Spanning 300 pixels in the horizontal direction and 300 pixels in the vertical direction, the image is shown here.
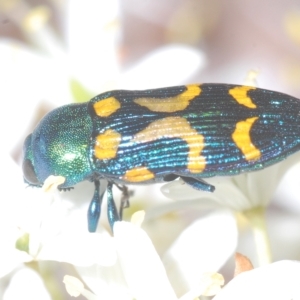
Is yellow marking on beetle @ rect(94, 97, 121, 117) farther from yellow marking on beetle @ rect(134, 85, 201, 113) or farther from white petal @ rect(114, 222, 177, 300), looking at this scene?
white petal @ rect(114, 222, 177, 300)

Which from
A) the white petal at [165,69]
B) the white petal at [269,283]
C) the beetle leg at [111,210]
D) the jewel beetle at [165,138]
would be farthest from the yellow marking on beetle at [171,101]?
the white petal at [165,69]

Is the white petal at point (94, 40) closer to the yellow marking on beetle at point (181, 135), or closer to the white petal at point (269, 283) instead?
the yellow marking on beetle at point (181, 135)

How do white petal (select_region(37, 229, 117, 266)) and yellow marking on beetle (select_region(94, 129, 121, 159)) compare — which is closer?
white petal (select_region(37, 229, 117, 266))

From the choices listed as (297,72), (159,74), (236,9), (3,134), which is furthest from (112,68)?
(236,9)

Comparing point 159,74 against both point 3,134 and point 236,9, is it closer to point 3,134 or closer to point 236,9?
point 3,134

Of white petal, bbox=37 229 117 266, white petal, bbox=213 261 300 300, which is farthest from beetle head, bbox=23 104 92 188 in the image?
white petal, bbox=213 261 300 300
